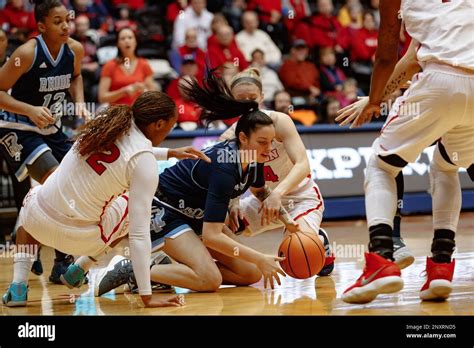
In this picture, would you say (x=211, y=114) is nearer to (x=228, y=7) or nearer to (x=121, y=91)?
(x=121, y=91)

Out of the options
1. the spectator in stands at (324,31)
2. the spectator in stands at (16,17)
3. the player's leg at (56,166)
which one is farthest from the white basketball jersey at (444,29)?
the spectator in stands at (324,31)

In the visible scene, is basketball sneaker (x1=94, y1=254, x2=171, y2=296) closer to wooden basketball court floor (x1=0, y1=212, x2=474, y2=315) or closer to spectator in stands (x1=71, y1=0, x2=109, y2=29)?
wooden basketball court floor (x1=0, y1=212, x2=474, y2=315)

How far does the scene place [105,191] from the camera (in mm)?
4812

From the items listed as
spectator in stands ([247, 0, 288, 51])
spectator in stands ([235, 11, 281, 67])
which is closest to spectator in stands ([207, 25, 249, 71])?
spectator in stands ([235, 11, 281, 67])

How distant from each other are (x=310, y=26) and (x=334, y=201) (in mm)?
3921

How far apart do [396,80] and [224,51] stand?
651cm

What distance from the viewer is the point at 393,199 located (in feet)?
15.1

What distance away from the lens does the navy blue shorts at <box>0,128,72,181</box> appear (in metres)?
6.16

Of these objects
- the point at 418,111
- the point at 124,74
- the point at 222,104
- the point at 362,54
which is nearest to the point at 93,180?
the point at 222,104

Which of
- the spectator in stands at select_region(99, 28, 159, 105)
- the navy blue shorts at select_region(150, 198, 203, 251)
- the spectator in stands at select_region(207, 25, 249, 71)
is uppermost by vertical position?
the spectator in stands at select_region(207, 25, 249, 71)

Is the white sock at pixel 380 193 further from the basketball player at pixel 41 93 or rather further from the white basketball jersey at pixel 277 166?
the basketball player at pixel 41 93

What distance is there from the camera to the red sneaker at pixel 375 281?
4270 millimetres
